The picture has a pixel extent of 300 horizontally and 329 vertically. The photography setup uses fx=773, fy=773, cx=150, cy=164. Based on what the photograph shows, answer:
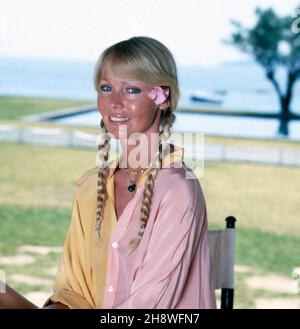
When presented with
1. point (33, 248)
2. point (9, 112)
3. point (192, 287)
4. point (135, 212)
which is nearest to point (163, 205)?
point (135, 212)

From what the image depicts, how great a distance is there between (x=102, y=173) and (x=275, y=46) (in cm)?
1021

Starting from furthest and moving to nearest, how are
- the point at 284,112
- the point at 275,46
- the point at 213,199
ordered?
the point at 275,46 → the point at 284,112 → the point at 213,199

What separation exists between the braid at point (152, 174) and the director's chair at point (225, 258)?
342mm

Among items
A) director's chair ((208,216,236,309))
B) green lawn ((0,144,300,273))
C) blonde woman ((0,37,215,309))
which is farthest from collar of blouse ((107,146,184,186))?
green lawn ((0,144,300,273))

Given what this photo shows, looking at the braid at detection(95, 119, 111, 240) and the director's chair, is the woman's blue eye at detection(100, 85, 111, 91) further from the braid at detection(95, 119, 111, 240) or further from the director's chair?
the director's chair

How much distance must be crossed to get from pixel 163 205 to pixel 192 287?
0.17 meters

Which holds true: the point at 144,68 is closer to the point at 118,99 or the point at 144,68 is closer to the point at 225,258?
the point at 118,99

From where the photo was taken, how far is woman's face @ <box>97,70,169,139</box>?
59.7 inches

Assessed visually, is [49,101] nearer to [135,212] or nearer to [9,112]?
[9,112]

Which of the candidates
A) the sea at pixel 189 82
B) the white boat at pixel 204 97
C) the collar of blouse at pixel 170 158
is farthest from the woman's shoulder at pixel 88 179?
the white boat at pixel 204 97

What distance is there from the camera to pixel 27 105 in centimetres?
1191

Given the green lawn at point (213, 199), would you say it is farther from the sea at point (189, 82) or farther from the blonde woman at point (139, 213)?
the blonde woman at point (139, 213)

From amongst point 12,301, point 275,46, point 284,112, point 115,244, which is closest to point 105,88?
point 115,244

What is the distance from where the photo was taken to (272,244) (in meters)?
6.23
